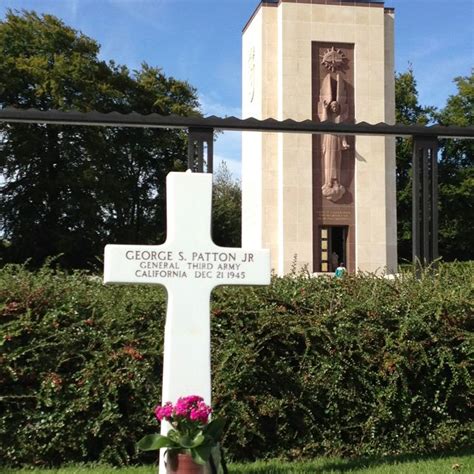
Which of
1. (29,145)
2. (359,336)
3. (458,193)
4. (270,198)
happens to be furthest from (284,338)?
(458,193)

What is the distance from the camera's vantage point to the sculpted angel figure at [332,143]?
90.6 ft

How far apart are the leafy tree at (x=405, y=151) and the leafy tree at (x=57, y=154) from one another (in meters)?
13.9

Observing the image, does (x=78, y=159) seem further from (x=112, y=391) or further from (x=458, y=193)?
(x=112, y=391)

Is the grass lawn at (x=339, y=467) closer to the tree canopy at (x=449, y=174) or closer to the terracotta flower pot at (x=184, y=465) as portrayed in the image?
the terracotta flower pot at (x=184, y=465)

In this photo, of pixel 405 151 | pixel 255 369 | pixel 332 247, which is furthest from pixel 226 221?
pixel 255 369

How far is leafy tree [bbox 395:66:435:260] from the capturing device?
42031mm

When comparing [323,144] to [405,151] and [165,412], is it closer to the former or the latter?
[405,151]

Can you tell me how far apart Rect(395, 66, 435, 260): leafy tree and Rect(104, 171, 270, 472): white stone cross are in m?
36.7

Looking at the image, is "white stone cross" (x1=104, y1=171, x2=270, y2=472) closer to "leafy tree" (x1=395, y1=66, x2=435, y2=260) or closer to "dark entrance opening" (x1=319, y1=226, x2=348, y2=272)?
"dark entrance opening" (x1=319, y1=226, x2=348, y2=272)

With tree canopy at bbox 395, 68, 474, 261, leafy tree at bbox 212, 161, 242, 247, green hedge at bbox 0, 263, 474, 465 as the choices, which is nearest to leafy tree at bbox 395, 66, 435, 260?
tree canopy at bbox 395, 68, 474, 261

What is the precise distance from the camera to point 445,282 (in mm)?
7320

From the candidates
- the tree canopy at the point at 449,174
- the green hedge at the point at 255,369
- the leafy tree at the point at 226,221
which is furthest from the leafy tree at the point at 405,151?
the green hedge at the point at 255,369

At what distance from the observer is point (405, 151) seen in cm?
4322

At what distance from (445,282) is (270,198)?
66.8 ft
